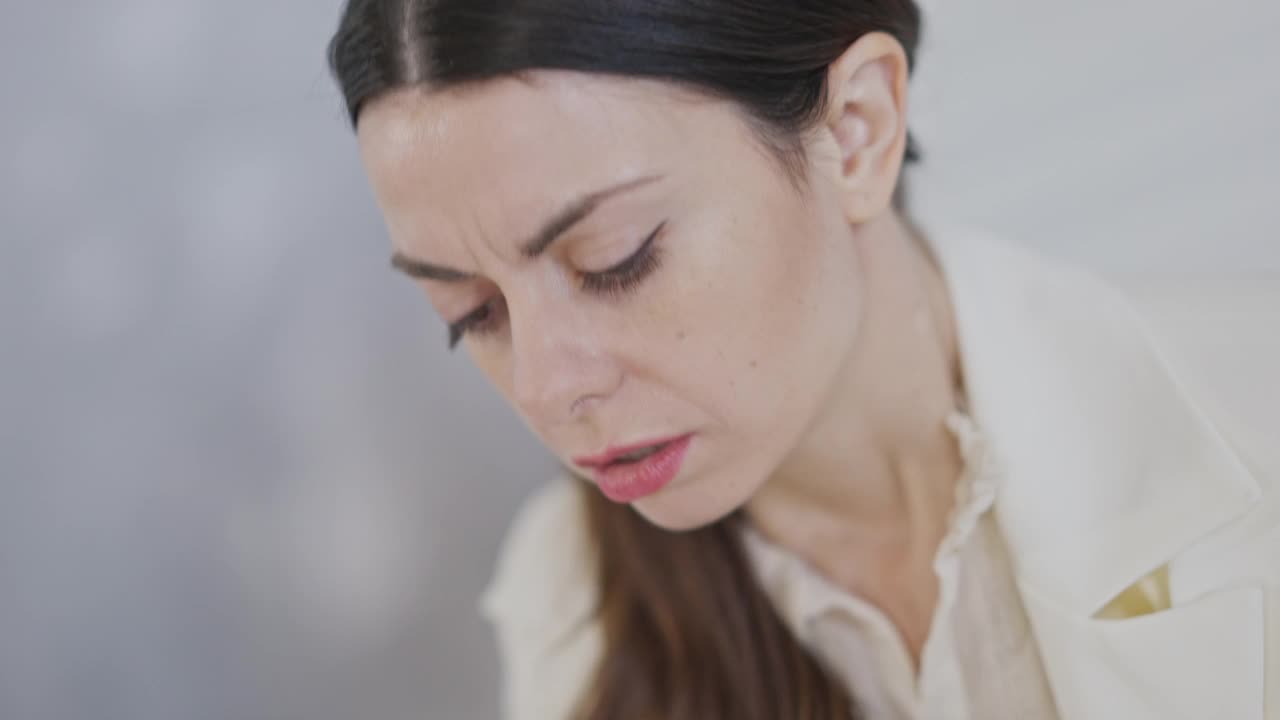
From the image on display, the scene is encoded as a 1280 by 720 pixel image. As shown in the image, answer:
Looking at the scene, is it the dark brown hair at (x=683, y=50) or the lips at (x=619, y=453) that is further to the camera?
the lips at (x=619, y=453)

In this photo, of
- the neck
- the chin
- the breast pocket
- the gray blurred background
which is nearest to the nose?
the chin

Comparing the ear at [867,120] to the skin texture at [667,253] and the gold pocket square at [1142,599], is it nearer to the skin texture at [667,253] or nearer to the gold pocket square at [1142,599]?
the skin texture at [667,253]

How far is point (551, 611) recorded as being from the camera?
3.46 feet

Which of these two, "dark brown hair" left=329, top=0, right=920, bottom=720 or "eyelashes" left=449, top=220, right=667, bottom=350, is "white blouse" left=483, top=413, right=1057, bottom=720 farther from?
"eyelashes" left=449, top=220, right=667, bottom=350

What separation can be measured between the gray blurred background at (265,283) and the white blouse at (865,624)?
21cm

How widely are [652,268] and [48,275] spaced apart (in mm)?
661

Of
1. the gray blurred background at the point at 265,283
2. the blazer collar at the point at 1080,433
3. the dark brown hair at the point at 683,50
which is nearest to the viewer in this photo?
the dark brown hair at the point at 683,50

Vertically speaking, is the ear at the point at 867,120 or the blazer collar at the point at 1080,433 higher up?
the ear at the point at 867,120

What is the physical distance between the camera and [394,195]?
698 mm

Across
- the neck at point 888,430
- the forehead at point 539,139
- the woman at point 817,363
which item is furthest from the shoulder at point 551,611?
the forehead at point 539,139

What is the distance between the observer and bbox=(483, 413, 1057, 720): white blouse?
81 centimetres

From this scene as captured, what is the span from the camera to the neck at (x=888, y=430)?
2.77 ft

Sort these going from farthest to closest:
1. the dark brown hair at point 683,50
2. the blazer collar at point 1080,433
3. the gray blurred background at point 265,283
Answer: the gray blurred background at point 265,283, the blazer collar at point 1080,433, the dark brown hair at point 683,50

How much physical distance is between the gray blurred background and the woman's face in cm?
36
